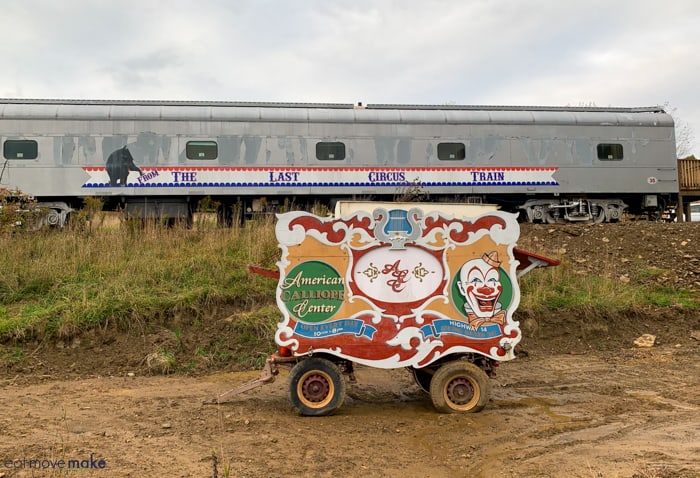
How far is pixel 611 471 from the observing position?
412 centimetres

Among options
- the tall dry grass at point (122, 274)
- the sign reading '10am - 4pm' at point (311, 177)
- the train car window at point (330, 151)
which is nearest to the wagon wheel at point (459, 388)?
the tall dry grass at point (122, 274)

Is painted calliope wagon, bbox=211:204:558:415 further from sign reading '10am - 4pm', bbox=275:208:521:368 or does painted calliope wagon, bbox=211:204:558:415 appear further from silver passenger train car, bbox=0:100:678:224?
silver passenger train car, bbox=0:100:678:224

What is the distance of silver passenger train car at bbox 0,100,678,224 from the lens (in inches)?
557

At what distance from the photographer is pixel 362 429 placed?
517 cm

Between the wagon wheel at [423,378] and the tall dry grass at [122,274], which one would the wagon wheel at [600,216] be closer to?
the tall dry grass at [122,274]

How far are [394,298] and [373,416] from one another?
4.03 feet

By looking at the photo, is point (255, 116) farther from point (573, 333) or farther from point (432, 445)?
point (432, 445)

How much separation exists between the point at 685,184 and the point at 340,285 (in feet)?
54.7

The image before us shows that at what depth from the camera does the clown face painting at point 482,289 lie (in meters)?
5.57

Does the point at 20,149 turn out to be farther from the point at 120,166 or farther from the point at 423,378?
the point at 423,378

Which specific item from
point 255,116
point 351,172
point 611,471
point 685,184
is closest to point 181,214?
point 255,116

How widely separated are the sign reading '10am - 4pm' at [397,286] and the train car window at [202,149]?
9.86 metres

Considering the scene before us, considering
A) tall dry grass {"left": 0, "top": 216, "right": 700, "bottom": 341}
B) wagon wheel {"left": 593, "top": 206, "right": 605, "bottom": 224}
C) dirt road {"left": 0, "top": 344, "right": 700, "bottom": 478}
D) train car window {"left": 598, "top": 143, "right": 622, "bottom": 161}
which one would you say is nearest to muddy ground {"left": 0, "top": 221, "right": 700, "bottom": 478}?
dirt road {"left": 0, "top": 344, "right": 700, "bottom": 478}

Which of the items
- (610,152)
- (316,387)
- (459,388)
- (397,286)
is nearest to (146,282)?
(316,387)
